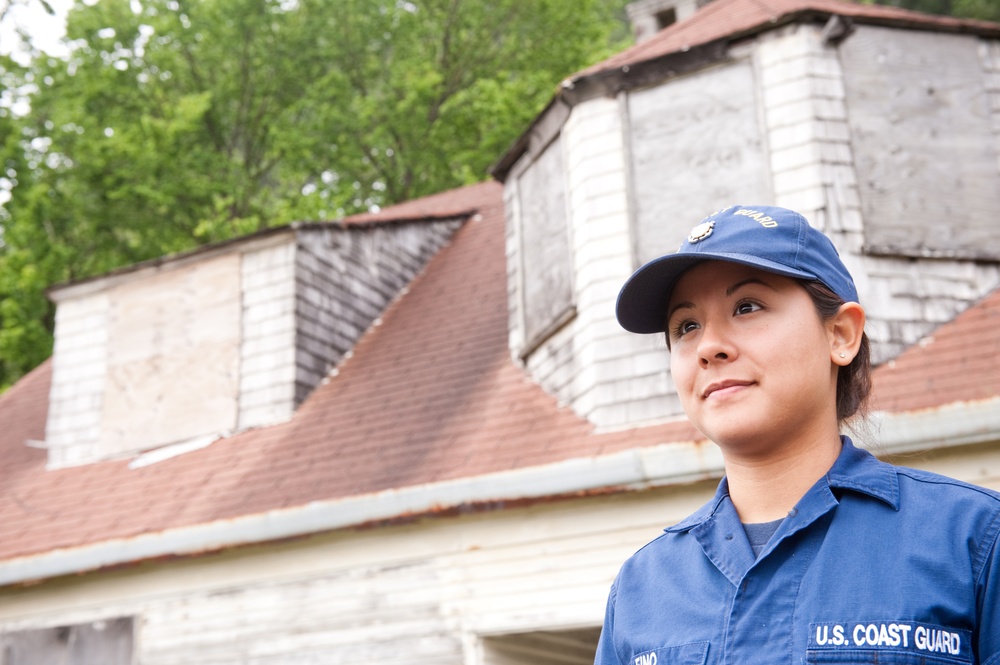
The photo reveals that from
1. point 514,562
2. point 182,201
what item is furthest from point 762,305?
point 182,201

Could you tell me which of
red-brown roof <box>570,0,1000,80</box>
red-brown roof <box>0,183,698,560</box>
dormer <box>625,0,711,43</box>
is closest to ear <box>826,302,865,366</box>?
red-brown roof <box>0,183,698,560</box>

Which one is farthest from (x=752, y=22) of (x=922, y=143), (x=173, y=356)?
(x=173, y=356)

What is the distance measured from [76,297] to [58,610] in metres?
3.21

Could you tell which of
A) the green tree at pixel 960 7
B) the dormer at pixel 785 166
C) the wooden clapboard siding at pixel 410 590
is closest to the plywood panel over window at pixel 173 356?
the wooden clapboard siding at pixel 410 590

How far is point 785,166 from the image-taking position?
25.1ft

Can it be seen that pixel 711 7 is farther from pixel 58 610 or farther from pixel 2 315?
pixel 2 315

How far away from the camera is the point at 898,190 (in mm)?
7715

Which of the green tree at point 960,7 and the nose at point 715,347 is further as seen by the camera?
the green tree at point 960,7

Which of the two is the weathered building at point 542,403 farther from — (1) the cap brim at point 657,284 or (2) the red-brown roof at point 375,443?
(1) the cap brim at point 657,284

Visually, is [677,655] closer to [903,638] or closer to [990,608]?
[903,638]

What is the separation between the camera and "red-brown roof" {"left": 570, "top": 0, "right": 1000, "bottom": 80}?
802cm

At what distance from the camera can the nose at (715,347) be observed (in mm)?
2311

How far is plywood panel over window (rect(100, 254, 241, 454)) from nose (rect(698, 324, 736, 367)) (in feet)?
25.8

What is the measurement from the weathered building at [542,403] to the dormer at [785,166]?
0.02 meters
